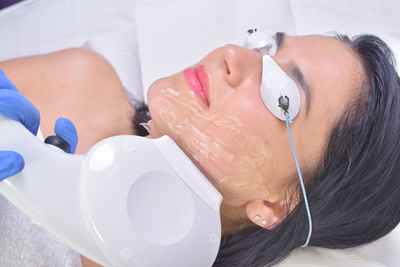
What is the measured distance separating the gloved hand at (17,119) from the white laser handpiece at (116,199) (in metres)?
0.02

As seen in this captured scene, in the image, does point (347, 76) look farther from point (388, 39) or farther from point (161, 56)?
point (161, 56)

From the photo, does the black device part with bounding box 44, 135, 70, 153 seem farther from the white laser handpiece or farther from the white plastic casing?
the white plastic casing

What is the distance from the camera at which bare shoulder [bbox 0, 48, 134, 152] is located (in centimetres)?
137

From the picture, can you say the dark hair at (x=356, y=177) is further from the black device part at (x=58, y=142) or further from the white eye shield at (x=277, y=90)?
the black device part at (x=58, y=142)

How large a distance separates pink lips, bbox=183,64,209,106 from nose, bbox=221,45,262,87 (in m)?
0.06

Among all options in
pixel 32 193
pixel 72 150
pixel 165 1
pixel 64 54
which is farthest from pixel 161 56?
pixel 32 193

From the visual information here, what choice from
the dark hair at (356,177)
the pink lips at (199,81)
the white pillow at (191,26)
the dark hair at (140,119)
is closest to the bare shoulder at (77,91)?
the dark hair at (140,119)

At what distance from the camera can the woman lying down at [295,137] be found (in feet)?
3.08

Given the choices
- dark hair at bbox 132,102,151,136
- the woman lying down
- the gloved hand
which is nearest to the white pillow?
dark hair at bbox 132,102,151,136

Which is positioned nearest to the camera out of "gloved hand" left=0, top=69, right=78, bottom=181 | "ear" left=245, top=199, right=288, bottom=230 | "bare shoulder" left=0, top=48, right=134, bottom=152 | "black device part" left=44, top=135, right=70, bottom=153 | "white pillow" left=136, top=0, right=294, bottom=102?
"gloved hand" left=0, top=69, right=78, bottom=181

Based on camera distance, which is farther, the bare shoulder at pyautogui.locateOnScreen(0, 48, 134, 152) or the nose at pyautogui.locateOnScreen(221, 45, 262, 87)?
the bare shoulder at pyautogui.locateOnScreen(0, 48, 134, 152)

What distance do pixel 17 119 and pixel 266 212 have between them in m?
0.61

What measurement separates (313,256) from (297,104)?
49 centimetres

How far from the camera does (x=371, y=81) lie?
99 centimetres
